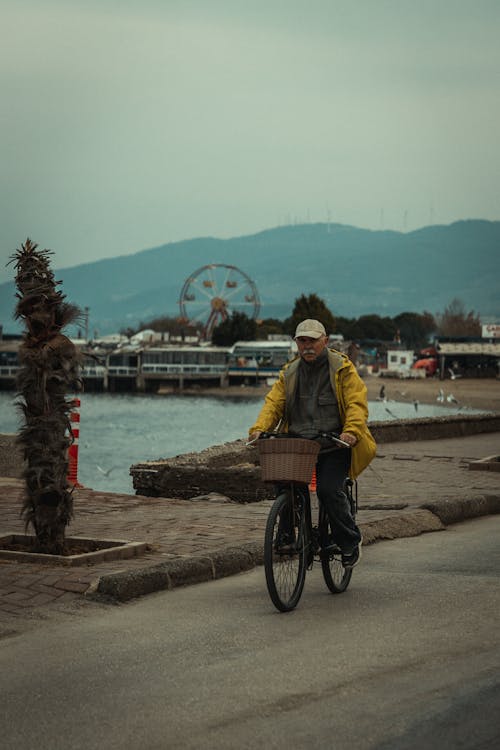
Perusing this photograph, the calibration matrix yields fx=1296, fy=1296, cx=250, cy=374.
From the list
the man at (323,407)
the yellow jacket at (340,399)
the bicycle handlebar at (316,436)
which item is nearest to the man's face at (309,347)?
the man at (323,407)

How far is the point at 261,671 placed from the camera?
609 cm

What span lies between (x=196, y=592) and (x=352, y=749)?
3810 millimetres

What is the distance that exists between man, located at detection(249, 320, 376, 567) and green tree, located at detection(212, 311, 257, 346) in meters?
178

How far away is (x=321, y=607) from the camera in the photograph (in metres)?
8.00

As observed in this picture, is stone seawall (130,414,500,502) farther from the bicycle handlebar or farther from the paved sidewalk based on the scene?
the bicycle handlebar

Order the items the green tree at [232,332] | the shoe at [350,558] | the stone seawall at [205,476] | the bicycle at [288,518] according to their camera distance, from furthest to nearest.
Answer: the green tree at [232,332]
the stone seawall at [205,476]
the shoe at [350,558]
the bicycle at [288,518]

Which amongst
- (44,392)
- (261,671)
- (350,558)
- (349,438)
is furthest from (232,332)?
(261,671)

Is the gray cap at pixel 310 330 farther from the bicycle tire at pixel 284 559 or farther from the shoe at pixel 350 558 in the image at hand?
the shoe at pixel 350 558

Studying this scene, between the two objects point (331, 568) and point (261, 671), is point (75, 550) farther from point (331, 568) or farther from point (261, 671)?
point (261, 671)

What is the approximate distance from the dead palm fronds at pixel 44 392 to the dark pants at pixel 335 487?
2043mm

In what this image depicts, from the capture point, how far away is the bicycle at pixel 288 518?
7707 millimetres

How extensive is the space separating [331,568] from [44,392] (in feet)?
8.05

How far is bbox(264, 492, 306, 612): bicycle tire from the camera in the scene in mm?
7605

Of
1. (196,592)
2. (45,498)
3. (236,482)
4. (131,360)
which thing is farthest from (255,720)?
(131,360)
